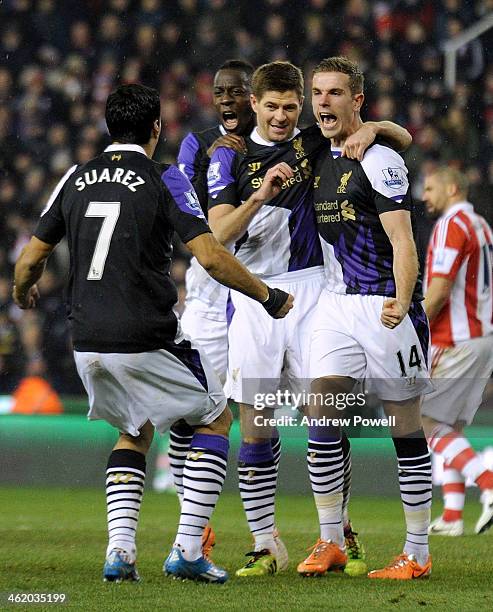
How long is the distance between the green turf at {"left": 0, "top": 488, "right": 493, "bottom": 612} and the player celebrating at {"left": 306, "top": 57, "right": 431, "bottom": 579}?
274 mm

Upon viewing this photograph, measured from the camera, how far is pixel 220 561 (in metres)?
5.73

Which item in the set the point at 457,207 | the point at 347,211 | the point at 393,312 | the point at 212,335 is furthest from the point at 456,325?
the point at 393,312

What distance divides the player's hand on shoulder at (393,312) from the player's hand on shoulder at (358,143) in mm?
655

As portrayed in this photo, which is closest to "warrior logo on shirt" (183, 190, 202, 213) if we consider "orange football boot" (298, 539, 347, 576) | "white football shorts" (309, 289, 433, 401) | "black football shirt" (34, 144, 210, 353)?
"black football shirt" (34, 144, 210, 353)

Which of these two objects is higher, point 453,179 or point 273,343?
point 453,179

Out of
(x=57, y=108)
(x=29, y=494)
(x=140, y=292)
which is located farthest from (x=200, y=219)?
(x=57, y=108)

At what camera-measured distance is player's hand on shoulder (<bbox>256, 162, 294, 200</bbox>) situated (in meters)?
A: 5.04

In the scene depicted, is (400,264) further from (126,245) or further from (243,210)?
(126,245)

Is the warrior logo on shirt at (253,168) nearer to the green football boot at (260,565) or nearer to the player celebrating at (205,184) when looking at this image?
the player celebrating at (205,184)

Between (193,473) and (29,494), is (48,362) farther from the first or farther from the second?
(193,473)

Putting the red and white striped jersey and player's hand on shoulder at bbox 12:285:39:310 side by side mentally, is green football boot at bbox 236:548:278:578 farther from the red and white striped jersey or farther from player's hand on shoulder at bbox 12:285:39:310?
the red and white striped jersey

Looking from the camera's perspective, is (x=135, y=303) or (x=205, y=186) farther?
(x=205, y=186)

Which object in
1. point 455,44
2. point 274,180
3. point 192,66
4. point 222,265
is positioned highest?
point 455,44

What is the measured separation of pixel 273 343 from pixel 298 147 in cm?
87
